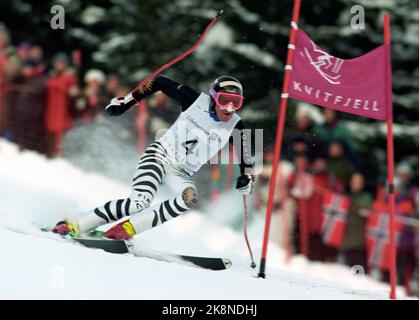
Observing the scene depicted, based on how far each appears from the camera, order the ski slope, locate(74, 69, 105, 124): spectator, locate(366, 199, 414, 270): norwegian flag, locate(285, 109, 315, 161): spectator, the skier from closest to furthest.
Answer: the ski slope, the skier, locate(366, 199, 414, 270): norwegian flag, locate(74, 69, 105, 124): spectator, locate(285, 109, 315, 161): spectator

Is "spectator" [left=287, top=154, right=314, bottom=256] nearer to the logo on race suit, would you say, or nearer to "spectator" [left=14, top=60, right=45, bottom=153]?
the logo on race suit

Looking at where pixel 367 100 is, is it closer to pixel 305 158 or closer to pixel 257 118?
pixel 305 158

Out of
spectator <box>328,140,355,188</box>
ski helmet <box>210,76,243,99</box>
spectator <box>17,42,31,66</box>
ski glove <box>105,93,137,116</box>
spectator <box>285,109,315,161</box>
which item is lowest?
ski glove <box>105,93,137,116</box>

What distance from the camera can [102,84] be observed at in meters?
9.75

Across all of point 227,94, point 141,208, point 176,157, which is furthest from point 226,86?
point 141,208

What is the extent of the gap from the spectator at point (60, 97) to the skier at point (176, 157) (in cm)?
298

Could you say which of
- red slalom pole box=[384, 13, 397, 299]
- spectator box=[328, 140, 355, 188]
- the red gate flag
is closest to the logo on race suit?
the red gate flag

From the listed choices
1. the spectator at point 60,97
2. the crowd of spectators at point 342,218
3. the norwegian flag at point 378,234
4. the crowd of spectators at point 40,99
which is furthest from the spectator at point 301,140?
the spectator at point 60,97

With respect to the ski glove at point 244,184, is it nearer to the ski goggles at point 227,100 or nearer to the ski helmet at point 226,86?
the ski goggles at point 227,100

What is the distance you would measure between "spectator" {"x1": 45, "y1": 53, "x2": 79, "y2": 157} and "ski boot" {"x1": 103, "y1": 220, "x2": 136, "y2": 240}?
3.43 m

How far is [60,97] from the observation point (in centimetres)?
884

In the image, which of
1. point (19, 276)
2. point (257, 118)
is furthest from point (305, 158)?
point (19, 276)

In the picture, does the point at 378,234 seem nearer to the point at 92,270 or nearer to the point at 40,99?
the point at 92,270

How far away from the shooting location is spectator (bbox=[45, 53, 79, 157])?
28.9 ft
